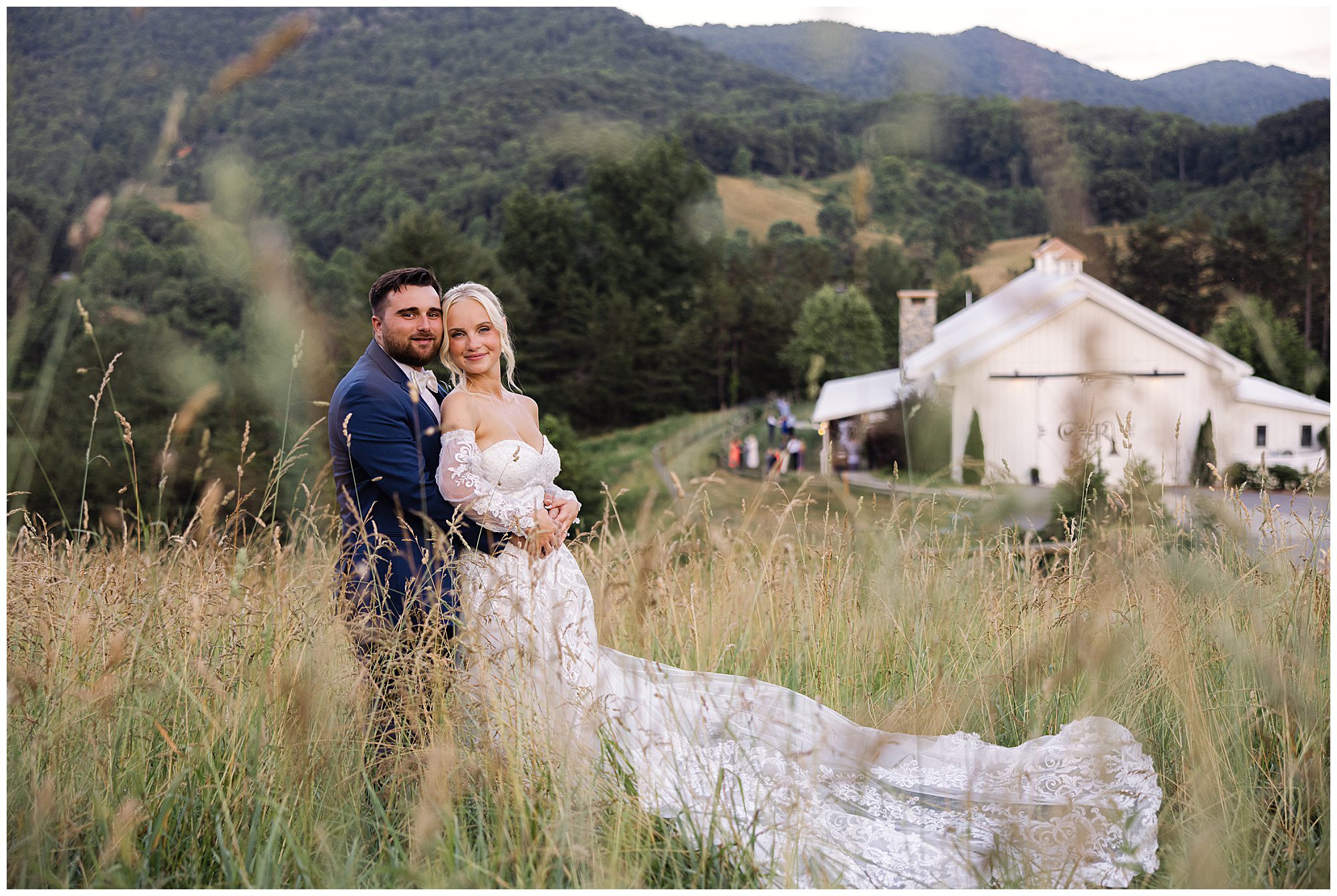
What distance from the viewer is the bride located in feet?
6.41

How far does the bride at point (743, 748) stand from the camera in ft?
6.41

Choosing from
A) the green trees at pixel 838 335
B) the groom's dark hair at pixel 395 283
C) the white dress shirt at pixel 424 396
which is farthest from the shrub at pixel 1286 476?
the green trees at pixel 838 335

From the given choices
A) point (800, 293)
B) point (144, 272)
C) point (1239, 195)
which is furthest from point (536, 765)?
point (800, 293)

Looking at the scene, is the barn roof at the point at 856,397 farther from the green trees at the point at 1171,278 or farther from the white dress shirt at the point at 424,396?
the white dress shirt at the point at 424,396

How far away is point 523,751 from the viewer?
2.05 meters

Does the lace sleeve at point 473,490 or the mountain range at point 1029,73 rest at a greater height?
the mountain range at point 1029,73

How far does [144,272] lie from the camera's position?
71.8 ft

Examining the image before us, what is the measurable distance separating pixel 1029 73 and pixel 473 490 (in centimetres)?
189

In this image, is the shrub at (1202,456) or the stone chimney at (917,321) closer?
the shrub at (1202,456)

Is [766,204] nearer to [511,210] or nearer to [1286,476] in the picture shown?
[511,210]

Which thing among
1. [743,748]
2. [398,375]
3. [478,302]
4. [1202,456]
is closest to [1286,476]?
[1202,456]

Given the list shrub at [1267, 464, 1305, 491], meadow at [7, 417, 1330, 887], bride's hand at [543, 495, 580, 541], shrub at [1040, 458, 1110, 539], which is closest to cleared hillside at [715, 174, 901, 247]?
shrub at [1267, 464, 1305, 491]

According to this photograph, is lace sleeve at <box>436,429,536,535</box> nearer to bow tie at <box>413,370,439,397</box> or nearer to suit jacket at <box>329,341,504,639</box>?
suit jacket at <box>329,341,504,639</box>

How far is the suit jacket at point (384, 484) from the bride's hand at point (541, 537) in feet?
0.43
